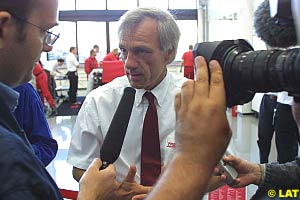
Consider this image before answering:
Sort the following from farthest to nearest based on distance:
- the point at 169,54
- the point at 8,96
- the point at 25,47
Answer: the point at 169,54
the point at 25,47
the point at 8,96

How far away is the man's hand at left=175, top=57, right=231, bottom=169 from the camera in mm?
773

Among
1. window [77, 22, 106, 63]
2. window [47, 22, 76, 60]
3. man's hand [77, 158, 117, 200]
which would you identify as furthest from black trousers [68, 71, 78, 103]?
man's hand [77, 158, 117, 200]

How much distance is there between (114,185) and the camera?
3.74 ft

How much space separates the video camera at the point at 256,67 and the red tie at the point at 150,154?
0.77 meters

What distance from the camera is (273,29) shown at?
969 mm

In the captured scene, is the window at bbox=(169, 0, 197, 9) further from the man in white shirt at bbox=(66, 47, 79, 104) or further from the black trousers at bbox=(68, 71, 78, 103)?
the black trousers at bbox=(68, 71, 78, 103)

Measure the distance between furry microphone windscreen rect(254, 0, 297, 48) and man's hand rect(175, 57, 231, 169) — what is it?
231mm

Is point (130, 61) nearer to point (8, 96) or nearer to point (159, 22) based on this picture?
point (159, 22)

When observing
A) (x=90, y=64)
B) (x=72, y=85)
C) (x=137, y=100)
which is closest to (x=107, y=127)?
(x=137, y=100)

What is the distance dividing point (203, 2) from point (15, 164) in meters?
12.2

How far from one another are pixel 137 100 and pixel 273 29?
0.80 metres

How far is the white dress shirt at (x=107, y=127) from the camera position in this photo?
5.22 ft

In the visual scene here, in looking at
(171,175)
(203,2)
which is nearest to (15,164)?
(171,175)

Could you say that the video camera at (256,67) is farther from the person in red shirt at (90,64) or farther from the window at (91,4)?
the window at (91,4)
